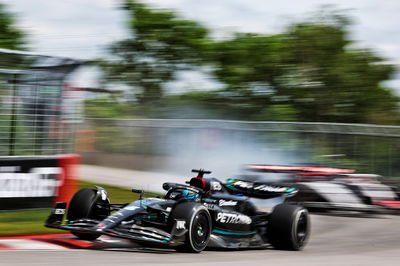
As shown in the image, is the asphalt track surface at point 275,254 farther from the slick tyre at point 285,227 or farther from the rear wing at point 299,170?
the rear wing at point 299,170

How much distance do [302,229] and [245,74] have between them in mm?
20858

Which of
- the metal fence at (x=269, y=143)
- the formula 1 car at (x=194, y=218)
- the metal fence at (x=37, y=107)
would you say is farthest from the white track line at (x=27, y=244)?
the metal fence at (x=269, y=143)

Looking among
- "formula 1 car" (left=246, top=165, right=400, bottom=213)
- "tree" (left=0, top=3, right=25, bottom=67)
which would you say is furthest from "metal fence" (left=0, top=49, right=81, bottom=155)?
"tree" (left=0, top=3, right=25, bottom=67)

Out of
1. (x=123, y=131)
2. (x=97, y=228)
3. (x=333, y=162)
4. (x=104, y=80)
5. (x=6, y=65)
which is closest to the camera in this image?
(x=97, y=228)

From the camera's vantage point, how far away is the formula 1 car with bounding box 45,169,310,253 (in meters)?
7.41

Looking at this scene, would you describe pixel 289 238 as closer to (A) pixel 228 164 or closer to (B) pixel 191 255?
(B) pixel 191 255

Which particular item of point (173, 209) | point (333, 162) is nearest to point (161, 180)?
point (333, 162)

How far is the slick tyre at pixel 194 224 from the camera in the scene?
7457 mm

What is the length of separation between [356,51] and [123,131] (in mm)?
13442

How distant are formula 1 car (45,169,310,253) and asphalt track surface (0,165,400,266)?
0.18 metres

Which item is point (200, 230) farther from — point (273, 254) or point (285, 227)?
point (285, 227)

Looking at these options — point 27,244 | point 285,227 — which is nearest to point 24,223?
point 27,244

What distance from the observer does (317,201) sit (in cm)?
1364

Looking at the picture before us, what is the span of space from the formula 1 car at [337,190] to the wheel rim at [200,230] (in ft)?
20.2
